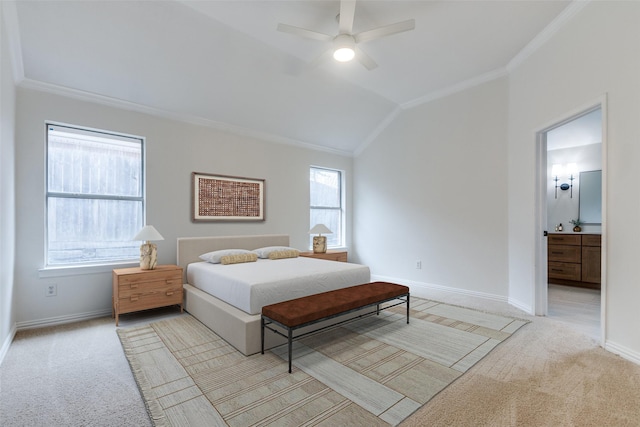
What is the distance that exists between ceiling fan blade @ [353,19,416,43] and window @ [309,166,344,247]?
3249 mm

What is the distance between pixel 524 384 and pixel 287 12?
3.93 metres

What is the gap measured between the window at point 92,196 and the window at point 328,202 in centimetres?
306

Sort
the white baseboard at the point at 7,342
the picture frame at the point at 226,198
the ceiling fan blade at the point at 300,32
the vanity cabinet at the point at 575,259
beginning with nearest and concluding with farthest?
1. the white baseboard at the point at 7,342
2. the ceiling fan blade at the point at 300,32
3. the picture frame at the point at 226,198
4. the vanity cabinet at the point at 575,259

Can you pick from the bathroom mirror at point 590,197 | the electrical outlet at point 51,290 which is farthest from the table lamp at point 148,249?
the bathroom mirror at point 590,197

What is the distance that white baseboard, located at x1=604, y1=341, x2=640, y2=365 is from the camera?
2387mm

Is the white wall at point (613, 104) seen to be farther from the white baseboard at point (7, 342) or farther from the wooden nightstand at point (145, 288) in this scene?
the white baseboard at point (7, 342)

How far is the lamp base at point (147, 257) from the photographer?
144 inches

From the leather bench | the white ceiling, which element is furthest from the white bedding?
the white ceiling

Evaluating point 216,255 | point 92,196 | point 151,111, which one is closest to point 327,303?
point 216,255

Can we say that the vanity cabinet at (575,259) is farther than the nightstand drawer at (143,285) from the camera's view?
Yes

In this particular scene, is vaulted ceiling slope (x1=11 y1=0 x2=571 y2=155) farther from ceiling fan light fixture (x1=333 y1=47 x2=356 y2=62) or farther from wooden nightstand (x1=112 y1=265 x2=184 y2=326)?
wooden nightstand (x1=112 y1=265 x2=184 y2=326)

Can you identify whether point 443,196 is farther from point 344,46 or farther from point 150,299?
point 150,299

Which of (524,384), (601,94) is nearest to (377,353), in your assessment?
(524,384)

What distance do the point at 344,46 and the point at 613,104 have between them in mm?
2464
